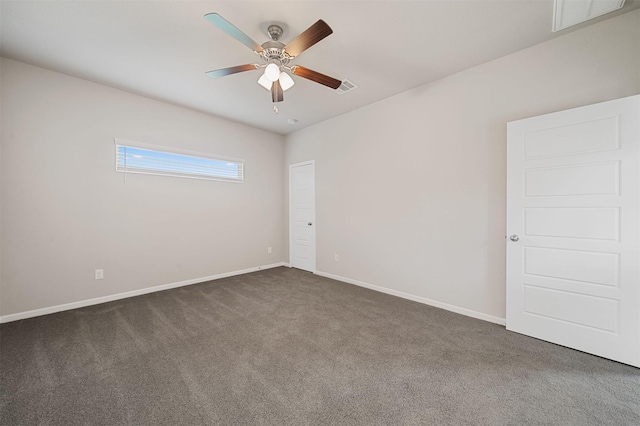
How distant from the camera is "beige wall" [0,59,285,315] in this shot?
2.76m

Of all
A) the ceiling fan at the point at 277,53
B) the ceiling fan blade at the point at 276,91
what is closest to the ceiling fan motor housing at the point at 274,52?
the ceiling fan at the point at 277,53

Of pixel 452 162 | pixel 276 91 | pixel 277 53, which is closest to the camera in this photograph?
pixel 277 53

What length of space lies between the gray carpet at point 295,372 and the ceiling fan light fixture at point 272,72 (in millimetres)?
2395

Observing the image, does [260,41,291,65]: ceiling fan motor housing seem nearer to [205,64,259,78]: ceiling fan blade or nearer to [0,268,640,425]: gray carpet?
[205,64,259,78]: ceiling fan blade

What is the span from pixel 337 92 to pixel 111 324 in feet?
12.8

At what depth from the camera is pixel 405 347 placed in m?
2.23

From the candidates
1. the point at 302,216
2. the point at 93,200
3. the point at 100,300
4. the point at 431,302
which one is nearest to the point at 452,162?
the point at 431,302

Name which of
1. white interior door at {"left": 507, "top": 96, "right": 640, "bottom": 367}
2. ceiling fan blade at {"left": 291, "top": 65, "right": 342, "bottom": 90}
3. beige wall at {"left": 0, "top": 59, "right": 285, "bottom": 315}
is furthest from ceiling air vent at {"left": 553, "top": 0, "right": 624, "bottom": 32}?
beige wall at {"left": 0, "top": 59, "right": 285, "bottom": 315}

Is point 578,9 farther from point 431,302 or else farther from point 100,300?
point 100,300

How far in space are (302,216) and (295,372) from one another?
342 cm

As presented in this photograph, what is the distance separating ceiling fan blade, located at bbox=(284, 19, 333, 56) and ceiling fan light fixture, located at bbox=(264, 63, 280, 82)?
0.16m

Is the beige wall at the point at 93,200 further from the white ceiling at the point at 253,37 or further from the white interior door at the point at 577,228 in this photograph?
the white interior door at the point at 577,228

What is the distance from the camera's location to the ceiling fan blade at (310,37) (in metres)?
1.67

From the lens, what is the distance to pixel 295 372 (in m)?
1.89
